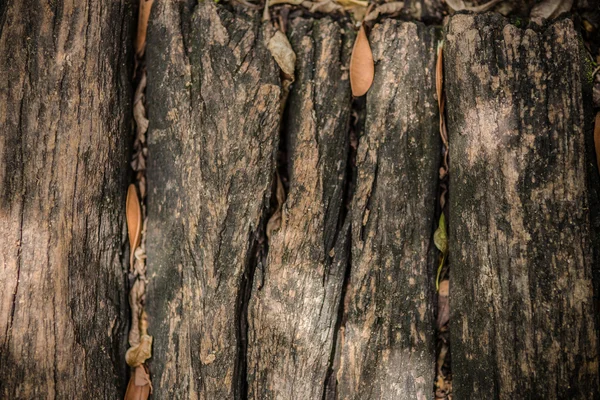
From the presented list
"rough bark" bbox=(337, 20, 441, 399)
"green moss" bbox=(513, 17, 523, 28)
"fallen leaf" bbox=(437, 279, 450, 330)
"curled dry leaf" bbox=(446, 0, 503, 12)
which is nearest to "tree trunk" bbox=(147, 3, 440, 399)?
"rough bark" bbox=(337, 20, 441, 399)

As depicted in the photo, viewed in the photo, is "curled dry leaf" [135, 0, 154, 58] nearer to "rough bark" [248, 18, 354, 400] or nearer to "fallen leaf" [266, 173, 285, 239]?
"rough bark" [248, 18, 354, 400]

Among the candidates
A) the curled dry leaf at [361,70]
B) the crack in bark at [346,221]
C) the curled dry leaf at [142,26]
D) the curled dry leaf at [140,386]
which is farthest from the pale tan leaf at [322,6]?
the curled dry leaf at [140,386]

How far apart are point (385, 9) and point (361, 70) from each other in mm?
428

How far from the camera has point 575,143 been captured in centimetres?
215

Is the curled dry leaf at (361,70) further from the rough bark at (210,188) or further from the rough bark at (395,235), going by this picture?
the rough bark at (210,188)

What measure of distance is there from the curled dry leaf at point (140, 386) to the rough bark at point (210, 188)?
0.07 metres

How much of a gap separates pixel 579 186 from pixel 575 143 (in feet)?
0.71

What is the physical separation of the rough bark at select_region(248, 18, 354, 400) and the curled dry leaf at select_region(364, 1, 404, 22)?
0.29m

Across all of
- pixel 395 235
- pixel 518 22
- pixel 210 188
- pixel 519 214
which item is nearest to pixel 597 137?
pixel 519 214

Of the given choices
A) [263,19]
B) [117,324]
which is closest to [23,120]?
[117,324]

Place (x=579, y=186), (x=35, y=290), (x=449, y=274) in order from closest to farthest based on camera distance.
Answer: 1. (x=579, y=186)
2. (x=35, y=290)
3. (x=449, y=274)

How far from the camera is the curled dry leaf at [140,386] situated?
246 centimetres

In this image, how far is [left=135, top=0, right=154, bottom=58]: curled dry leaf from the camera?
2.55 metres

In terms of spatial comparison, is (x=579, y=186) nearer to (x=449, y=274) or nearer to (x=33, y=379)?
(x=449, y=274)
